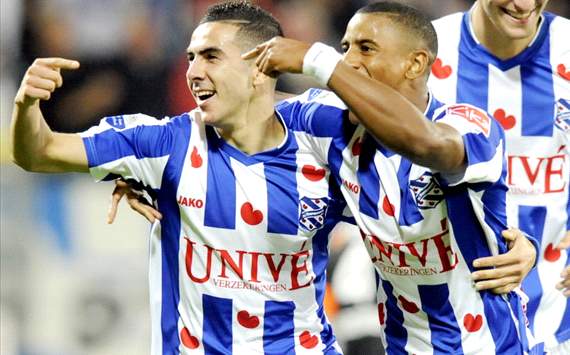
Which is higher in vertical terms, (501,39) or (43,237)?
(501,39)

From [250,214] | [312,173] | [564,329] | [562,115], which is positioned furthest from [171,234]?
[564,329]

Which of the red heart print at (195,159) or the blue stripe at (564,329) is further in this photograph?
the blue stripe at (564,329)

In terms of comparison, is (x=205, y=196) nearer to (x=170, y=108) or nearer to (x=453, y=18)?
(x=453, y=18)

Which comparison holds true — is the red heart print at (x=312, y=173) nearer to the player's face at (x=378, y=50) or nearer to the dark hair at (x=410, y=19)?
the player's face at (x=378, y=50)

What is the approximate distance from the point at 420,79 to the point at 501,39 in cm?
80

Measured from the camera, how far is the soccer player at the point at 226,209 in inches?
153

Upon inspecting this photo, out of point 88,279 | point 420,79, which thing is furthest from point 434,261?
point 88,279

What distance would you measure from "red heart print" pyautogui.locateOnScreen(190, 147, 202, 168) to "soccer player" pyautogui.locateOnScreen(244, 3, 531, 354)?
0.37 m

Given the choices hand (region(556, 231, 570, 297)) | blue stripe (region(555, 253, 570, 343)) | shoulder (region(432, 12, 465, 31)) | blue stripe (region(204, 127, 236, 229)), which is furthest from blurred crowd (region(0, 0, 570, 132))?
blue stripe (region(204, 127, 236, 229))

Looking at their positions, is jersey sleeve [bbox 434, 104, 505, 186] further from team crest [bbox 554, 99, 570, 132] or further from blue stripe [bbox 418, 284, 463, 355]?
team crest [bbox 554, 99, 570, 132]

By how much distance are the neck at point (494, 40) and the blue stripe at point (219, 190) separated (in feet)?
3.93

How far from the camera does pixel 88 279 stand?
246 inches

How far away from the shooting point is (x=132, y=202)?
3.91m

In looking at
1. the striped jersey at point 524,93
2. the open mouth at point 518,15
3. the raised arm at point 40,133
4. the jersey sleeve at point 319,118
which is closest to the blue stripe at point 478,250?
the jersey sleeve at point 319,118
